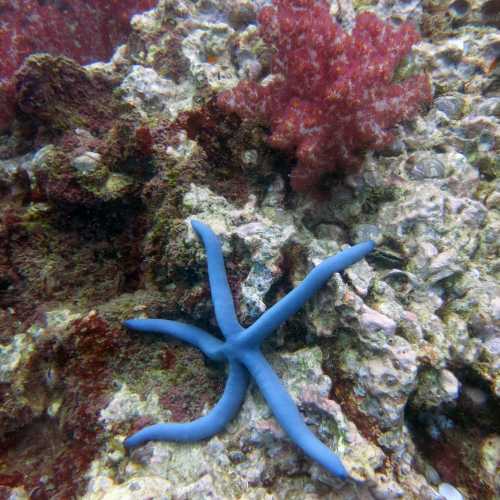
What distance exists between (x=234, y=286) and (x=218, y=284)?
0.18 meters

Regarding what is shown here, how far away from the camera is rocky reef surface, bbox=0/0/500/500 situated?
235 cm

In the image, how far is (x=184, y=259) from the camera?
108 inches

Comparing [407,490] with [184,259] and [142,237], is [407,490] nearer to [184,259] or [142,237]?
[184,259]

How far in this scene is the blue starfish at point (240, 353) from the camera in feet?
7.50

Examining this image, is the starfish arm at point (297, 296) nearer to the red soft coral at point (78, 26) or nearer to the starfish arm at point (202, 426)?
the starfish arm at point (202, 426)

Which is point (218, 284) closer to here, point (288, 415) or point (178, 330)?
point (178, 330)

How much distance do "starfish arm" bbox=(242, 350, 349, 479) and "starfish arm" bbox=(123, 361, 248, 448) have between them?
0.58 feet

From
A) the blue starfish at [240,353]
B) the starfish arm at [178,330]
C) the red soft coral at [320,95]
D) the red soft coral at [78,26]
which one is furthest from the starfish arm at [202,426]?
the red soft coral at [78,26]

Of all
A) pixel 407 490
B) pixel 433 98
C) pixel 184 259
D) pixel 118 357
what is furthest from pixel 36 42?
pixel 407 490

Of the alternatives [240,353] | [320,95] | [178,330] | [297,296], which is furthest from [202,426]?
[320,95]

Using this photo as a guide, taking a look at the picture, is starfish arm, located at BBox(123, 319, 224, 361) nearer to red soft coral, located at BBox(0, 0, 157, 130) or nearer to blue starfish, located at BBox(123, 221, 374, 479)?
blue starfish, located at BBox(123, 221, 374, 479)

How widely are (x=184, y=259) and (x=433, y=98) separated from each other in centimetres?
332

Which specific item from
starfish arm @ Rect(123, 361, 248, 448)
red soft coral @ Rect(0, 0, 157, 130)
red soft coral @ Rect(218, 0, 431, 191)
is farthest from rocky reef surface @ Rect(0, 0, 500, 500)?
red soft coral @ Rect(0, 0, 157, 130)

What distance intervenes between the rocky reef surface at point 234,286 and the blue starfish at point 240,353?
0.40ft
